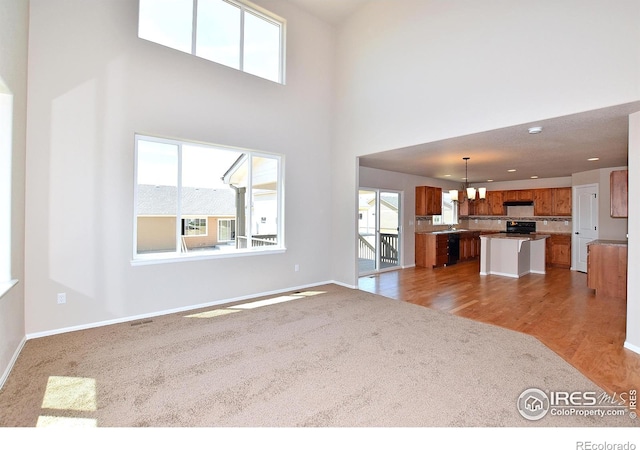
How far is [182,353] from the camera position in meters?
2.84

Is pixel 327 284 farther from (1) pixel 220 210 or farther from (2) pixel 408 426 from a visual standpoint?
(2) pixel 408 426

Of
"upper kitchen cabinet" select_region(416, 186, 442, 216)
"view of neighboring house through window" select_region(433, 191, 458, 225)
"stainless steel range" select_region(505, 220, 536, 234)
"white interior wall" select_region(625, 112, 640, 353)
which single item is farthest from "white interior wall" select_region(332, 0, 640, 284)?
"stainless steel range" select_region(505, 220, 536, 234)

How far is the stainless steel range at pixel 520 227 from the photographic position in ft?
28.1

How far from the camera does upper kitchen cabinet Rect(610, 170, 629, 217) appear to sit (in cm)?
433

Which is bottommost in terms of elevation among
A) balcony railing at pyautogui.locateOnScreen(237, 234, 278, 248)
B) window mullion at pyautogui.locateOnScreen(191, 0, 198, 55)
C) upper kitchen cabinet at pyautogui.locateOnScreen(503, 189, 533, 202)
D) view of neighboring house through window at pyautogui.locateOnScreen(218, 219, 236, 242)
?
balcony railing at pyautogui.locateOnScreen(237, 234, 278, 248)

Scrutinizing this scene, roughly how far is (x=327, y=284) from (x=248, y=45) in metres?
4.42

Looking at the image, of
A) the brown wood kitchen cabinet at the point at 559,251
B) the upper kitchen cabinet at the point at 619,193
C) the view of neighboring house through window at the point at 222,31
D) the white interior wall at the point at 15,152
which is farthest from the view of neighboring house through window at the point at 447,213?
the white interior wall at the point at 15,152

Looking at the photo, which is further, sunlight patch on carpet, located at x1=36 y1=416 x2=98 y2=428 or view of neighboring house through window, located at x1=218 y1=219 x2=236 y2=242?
view of neighboring house through window, located at x1=218 y1=219 x2=236 y2=242

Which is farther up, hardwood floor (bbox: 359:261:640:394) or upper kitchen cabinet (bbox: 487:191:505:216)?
upper kitchen cabinet (bbox: 487:191:505:216)

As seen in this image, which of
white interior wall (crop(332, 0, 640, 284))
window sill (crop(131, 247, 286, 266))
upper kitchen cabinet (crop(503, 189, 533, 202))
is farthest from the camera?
upper kitchen cabinet (crop(503, 189, 533, 202))

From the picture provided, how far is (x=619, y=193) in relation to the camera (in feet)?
14.4

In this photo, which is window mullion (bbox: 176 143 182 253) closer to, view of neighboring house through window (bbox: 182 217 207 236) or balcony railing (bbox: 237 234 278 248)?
view of neighboring house through window (bbox: 182 217 207 236)

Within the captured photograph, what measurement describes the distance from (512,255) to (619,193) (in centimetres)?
236

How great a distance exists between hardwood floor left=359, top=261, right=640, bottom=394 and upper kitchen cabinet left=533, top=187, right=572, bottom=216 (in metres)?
1.76
